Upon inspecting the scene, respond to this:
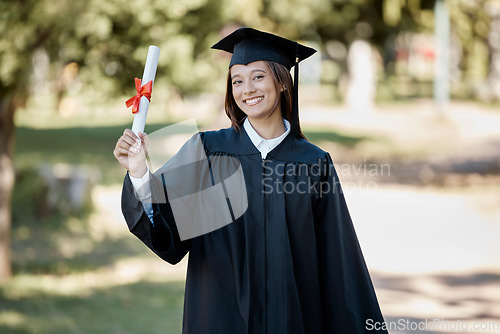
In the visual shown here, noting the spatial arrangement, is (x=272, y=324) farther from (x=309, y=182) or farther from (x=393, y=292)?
(x=393, y=292)

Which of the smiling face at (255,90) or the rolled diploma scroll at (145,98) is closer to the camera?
the rolled diploma scroll at (145,98)

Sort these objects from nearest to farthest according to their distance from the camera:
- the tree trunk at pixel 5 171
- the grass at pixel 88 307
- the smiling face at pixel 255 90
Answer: the smiling face at pixel 255 90 → the grass at pixel 88 307 → the tree trunk at pixel 5 171

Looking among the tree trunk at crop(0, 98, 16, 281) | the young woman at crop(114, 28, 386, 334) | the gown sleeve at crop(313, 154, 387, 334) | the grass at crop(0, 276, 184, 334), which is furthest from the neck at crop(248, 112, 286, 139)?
the tree trunk at crop(0, 98, 16, 281)

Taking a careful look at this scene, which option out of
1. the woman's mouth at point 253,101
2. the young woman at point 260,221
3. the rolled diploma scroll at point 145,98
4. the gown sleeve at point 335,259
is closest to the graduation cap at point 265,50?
the young woman at point 260,221

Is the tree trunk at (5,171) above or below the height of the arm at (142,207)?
above

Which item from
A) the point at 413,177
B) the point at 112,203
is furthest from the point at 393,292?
the point at 413,177

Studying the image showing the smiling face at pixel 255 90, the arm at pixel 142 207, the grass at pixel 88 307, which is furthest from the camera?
the grass at pixel 88 307

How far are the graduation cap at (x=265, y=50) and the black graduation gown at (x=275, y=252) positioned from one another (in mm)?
239

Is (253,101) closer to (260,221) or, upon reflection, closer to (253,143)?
(253,143)

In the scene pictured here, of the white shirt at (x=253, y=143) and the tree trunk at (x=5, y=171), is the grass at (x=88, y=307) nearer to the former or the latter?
the tree trunk at (x=5, y=171)

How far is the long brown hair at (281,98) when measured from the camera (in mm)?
2670

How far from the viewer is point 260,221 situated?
2.52 metres

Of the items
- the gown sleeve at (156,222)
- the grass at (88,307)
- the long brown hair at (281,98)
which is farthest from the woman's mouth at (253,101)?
the grass at (88,307)

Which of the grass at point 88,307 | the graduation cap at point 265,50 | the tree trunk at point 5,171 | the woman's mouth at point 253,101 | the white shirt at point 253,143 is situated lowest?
the grass at point 88,307
